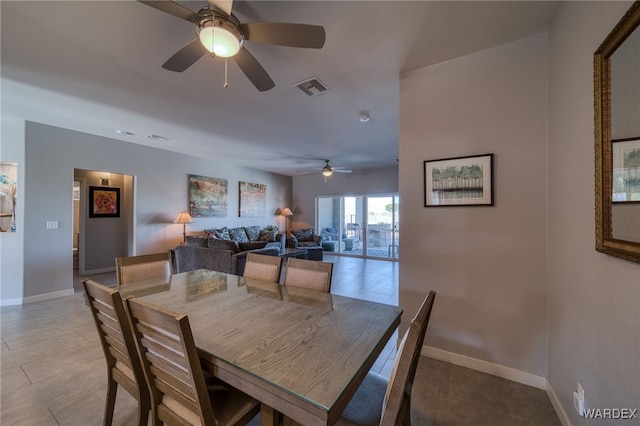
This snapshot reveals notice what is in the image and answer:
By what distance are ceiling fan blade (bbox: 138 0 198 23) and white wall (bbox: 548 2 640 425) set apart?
6.66ft

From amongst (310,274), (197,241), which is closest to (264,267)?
(310,274)

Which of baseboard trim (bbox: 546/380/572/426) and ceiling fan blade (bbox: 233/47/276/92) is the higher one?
ceiling fan blade (bbox: 233/47/276/92)

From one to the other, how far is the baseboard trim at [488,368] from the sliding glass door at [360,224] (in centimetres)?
477

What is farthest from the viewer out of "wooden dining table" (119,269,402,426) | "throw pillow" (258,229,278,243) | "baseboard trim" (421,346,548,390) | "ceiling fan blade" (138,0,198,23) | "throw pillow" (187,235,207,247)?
"throw pillow" (258,229,278,243)

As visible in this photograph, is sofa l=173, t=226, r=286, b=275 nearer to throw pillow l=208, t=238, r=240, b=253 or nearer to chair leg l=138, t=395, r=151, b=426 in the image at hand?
throw pillow l=208, t=238, r=240, b=253

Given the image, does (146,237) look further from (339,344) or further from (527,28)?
(527,28)

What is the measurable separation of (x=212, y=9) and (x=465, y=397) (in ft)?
9.86

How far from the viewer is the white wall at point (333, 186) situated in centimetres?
719

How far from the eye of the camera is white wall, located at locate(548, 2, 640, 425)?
3.33 ft

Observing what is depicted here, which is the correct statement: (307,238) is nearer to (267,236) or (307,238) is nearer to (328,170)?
(267,236)

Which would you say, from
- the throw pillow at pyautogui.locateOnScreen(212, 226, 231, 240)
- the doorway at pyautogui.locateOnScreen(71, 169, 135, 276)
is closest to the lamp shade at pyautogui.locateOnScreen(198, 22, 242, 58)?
the doorway at pyautogui.locateOnScreen(71, 169, 135, 276)

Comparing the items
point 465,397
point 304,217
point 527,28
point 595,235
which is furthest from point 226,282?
point 304,217

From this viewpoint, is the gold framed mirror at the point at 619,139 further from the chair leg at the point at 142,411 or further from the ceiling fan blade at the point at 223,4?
the chair leg at the point at 142,411

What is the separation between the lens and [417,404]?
1.72 m
